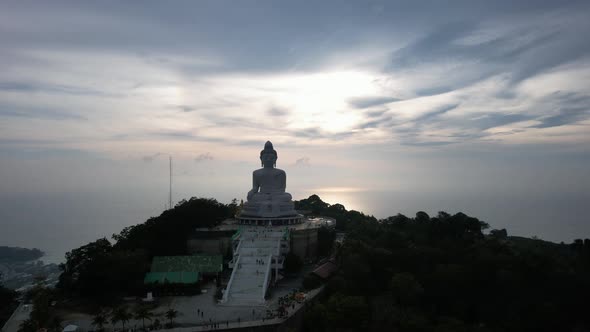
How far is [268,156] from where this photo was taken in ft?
136

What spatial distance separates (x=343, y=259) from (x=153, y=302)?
11.6 metres

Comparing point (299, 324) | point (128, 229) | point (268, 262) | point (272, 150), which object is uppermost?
point (272, 150)

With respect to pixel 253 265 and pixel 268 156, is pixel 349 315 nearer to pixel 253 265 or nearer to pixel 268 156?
pixel 253 265

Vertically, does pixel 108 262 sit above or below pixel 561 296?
above

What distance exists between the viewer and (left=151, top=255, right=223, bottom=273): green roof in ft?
90.0

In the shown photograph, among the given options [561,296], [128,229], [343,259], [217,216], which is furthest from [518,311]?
[128,229]

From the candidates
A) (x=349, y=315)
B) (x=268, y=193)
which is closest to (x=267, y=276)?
(x=349, y=315)

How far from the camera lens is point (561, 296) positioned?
21.6 m

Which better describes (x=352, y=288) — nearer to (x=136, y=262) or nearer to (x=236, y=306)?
(x=236, y=306)

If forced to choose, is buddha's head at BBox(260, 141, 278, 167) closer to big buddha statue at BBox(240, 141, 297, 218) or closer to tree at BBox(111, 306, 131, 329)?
big buddha statue at BBox(240, 141, 297, 218)

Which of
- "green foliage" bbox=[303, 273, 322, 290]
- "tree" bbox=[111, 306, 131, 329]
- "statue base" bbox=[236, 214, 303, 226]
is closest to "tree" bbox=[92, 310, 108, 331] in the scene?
"tree" bbox=[111, 306, 131, 329]

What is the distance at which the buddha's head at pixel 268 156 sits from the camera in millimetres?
41438

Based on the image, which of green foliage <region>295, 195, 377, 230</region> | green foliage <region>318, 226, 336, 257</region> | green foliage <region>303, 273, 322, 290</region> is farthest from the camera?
green foliage <region>295, 195, 377, 230</region>

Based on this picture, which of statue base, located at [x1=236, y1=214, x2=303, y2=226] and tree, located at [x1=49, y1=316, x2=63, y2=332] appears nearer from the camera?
tree, located at [x1=49, y1=316, x2=63, y2=332]
